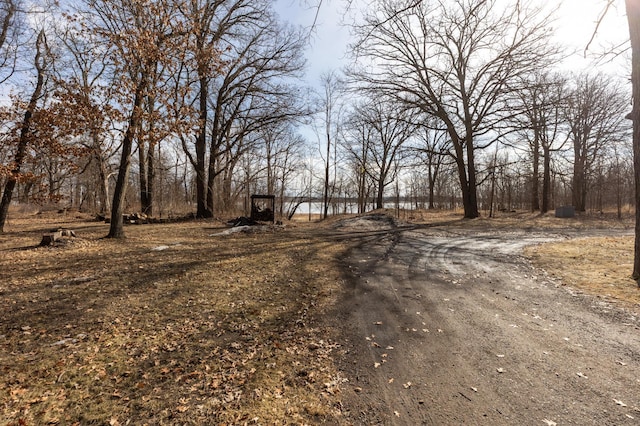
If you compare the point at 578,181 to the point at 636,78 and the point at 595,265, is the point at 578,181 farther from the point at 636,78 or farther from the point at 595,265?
the point at 636,78

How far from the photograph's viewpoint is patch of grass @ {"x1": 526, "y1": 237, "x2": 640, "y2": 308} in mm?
5844

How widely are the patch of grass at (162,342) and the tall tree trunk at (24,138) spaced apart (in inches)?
199

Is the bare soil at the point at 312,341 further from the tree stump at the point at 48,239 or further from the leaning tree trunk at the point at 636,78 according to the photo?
the leaning tree trunk at the point at 636,78

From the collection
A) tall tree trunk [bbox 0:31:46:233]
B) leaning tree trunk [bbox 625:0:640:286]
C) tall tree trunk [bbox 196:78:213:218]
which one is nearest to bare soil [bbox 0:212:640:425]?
leaning tree trunk [bbox 625:0:640:286]

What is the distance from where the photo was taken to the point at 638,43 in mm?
6289

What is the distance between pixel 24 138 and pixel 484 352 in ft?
48.6

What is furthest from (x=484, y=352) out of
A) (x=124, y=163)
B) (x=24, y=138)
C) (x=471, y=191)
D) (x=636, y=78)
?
(x=471, y=191)

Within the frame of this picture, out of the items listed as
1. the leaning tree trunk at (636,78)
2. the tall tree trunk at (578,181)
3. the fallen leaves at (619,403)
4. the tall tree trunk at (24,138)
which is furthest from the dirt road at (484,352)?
the tall tree trunk at (578,181)

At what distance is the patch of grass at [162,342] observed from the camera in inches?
107

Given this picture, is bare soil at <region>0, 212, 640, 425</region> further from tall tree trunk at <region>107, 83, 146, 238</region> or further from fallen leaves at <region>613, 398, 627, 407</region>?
tall tree trunk at <region>107, 83, 146, 238</region>

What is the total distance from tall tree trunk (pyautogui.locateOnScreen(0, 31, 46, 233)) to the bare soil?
16.6 ft

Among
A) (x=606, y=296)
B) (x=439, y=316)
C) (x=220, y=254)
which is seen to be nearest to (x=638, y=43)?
(x=606, y=296)

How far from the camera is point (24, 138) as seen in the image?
10805mm

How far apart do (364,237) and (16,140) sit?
13207 mm
